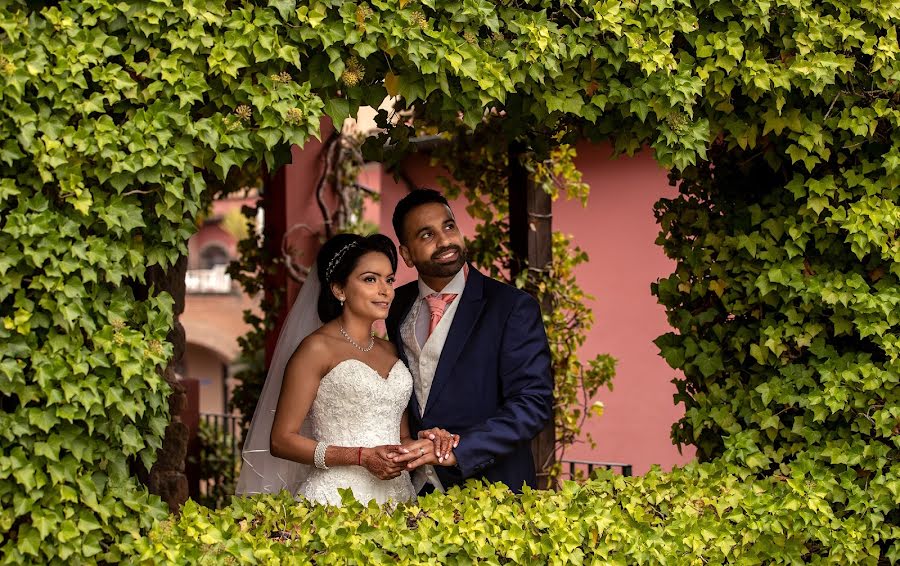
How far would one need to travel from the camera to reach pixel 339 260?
459 cm

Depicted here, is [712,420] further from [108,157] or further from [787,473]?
[108,157]

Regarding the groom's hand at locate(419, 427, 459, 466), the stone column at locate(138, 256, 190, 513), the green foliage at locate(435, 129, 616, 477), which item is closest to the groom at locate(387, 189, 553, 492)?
the groom's hand at locate(419, 427, 459, 466)

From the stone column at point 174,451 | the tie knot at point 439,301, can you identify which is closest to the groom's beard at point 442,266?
the tie knot at point 439,301

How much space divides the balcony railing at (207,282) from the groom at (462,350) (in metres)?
23.6

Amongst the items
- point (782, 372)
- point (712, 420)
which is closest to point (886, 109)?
point (782, 372)

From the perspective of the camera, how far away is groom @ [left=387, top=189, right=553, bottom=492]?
451 cm

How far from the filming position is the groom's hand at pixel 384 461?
4090mm

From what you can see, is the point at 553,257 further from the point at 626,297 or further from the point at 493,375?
the point at 626,297

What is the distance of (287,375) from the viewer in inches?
175

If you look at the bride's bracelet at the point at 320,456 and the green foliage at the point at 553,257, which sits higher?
the green foliage at the point at 553,257

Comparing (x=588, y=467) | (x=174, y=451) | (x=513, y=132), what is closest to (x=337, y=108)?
(x=513, y=132)

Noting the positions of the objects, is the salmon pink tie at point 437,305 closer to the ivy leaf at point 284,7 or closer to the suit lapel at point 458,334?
the suit lapel at point 458,334

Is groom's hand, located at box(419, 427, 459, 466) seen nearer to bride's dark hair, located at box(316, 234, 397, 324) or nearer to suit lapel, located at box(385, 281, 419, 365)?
suit lapel, located at box(385, 281, 419, 365)

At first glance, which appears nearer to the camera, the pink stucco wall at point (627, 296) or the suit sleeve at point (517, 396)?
the suit sleeve at point (517, 396)
